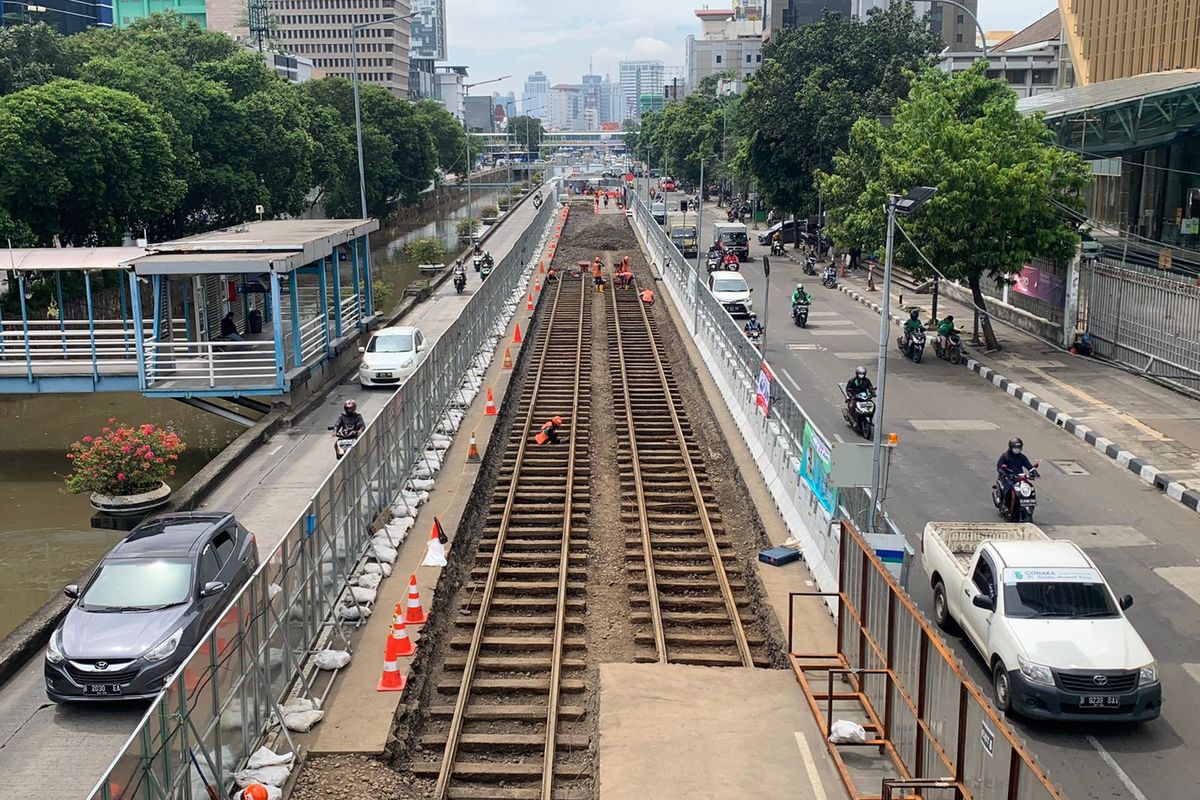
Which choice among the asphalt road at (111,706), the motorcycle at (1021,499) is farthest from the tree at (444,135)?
the motorcycle at (1021,499)

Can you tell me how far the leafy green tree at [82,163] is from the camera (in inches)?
1326

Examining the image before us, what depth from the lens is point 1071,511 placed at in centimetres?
1941

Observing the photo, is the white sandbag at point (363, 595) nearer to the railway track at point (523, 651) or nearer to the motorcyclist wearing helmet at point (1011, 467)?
the railway track at point (523, 651)

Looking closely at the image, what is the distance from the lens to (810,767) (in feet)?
35.6

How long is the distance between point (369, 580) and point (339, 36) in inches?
7420

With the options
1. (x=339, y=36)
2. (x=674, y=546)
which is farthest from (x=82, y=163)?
(x=339, y=36)

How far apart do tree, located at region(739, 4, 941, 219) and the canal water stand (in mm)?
35189

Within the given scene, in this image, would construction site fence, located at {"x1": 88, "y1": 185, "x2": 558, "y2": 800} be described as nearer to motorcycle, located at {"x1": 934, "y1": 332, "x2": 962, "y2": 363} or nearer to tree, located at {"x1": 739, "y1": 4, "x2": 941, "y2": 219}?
motorcycle, located at {"x1": 934, "y1": 332, "x2": 962, "y2": 363}

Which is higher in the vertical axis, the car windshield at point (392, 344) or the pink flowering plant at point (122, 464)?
the car windshield at point (392, 344)

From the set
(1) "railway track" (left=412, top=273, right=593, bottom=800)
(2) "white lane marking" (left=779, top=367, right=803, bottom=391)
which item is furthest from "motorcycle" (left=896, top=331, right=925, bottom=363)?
(1) "railway track" (left=412, top=273, right=593, bottom=800)

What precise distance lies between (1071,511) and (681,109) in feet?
355

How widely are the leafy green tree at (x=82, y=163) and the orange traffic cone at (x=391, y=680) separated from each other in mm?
26558

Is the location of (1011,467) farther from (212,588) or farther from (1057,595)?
(212,588)

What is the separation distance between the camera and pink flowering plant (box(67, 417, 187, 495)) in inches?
745
